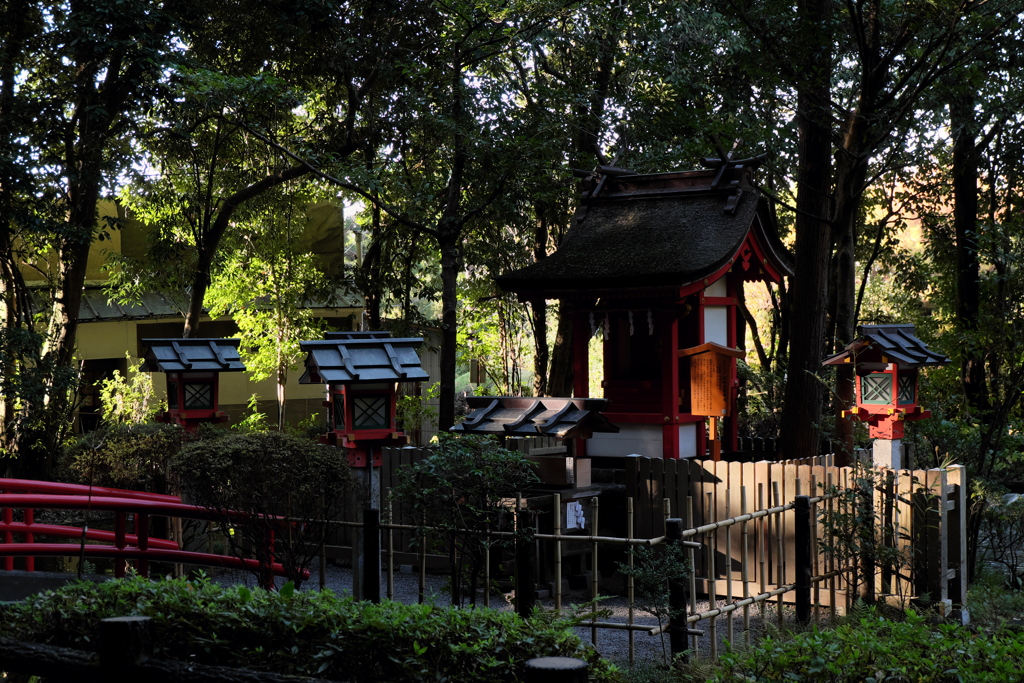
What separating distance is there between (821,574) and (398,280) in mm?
12402

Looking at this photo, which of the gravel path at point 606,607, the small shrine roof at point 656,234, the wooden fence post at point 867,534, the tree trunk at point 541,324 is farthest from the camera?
the tree trunk at point 541,324

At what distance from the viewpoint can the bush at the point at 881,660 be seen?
13.4ft

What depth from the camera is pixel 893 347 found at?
10.3m

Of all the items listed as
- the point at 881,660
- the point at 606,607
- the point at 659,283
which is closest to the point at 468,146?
the point at 659,283

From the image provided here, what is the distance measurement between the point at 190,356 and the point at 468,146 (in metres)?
5.39

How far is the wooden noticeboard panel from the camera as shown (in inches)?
492

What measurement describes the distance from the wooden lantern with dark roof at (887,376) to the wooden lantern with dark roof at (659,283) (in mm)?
2324

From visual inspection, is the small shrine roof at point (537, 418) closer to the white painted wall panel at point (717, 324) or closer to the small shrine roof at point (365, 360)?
the small shrine roof at point (365, 360)

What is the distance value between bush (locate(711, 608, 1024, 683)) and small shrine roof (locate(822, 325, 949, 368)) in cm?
613

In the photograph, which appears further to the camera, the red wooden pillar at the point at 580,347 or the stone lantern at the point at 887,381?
the red wooden pillar at the point at 580,347

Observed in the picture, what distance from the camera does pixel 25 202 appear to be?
42.6 feet

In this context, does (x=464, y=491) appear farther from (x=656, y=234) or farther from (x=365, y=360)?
(x=656, y=234)

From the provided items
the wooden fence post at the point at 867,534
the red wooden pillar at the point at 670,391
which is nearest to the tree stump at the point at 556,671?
the wooden fence post at the point at 867,534

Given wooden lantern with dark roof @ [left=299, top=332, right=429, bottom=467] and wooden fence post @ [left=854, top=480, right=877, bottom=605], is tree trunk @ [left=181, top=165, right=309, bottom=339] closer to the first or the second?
wooden lantern with dark roof @ [left=299, top=332, right=429, bottom=467]
